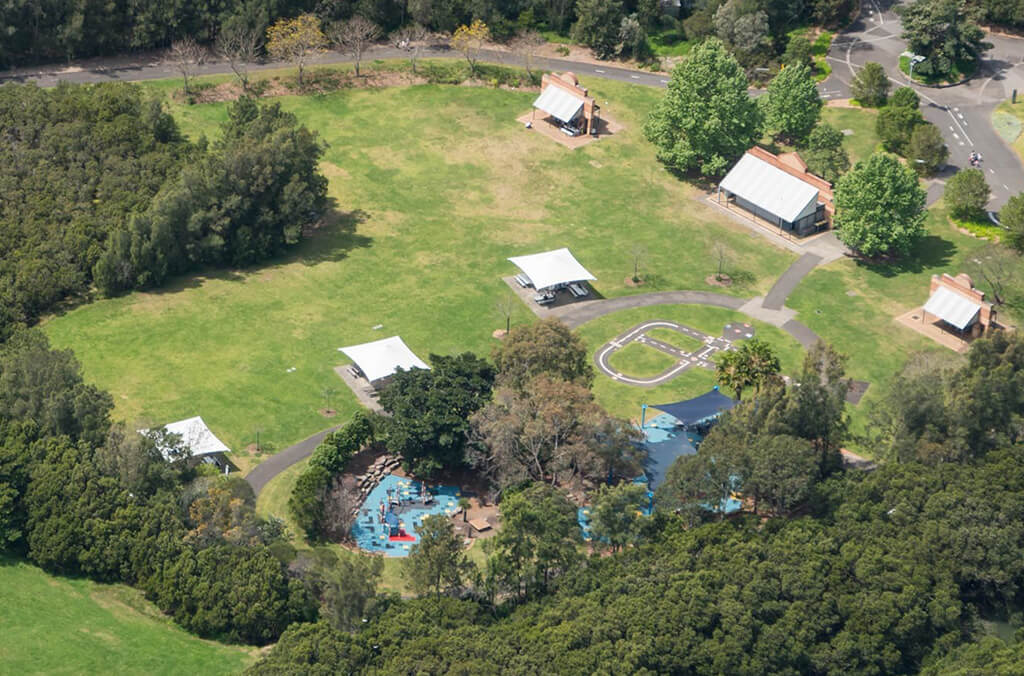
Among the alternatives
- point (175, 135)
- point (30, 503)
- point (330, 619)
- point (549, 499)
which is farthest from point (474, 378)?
point (175, 135)

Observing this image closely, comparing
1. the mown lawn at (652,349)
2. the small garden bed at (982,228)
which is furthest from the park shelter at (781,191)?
the mown lawn at (652,349)

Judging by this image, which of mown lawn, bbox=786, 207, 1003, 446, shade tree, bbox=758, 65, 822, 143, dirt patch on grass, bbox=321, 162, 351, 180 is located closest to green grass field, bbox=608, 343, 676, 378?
mown lawn, bbox=786, 207, 1003, 446

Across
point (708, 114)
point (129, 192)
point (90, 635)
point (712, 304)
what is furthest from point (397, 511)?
point (708, 114)

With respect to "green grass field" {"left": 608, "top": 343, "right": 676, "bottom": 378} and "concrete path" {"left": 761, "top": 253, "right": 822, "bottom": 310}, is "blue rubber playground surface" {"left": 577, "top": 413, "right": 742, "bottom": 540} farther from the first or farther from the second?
"concrete path" {"left": 761, "top": 253, "right": 822, "bottom": 310}

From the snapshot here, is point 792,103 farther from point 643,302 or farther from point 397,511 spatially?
point 397,511

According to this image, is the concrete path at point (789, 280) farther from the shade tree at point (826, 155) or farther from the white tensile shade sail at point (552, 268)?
the white tensile shade sail at point (552, 268)
